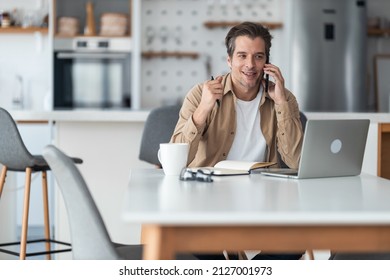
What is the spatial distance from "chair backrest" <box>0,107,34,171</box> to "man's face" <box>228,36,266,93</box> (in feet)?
3.42

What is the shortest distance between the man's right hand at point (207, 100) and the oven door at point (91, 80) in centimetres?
366

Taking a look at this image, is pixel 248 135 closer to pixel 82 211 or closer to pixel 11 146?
pixel 11 146

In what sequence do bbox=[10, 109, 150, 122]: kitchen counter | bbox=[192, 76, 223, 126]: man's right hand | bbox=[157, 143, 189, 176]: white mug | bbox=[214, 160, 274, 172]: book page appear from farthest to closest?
bbox=[10, 109, 150, 122]: kitchen counter
bbox=[192, 76, 223, 126]: man's right hand
bbox=[214, 160, 274, 172]: book page
bbox=[157, 143, 189, 176]: white mug

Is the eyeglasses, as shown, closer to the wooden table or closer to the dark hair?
the wooden table

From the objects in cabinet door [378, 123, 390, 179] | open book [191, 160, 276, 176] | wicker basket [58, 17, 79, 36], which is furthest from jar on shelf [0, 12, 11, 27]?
open book [191, 160, 276, 176]

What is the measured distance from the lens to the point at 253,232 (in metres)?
1.48

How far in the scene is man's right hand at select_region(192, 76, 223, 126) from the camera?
266 centimetres

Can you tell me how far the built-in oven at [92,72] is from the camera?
20.3 feet

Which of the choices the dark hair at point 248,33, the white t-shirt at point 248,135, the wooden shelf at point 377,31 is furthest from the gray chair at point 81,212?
the wooden shelf at point 377,31

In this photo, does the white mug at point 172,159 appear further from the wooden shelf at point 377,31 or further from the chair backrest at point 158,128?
the wooden shelf at point 377,31

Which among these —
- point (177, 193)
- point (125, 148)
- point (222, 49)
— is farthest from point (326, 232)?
point (222, 49)

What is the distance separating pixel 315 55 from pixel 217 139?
3540mm

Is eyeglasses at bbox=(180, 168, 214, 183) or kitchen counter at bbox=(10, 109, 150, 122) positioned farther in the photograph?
kitchen counter at bbox=(10, 109, 150, 122)

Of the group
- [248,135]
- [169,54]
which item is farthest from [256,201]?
[169,54]
